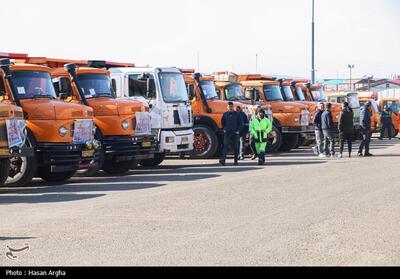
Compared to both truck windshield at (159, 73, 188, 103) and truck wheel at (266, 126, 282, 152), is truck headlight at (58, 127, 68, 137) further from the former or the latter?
truck wheel at (266, 126, 282, 152)

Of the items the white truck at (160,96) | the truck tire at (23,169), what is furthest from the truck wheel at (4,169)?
the white truck at (160,96)

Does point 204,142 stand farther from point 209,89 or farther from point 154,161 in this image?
point 154,161

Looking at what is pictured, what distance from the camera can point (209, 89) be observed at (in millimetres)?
28594

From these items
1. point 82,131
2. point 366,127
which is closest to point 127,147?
point 82,131

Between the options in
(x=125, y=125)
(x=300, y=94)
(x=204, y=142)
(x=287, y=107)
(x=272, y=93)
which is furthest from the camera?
(x=300, y=94)

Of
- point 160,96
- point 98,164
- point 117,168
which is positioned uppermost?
point 160,96

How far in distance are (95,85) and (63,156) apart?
138 inches

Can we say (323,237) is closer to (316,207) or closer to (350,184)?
(316,207)

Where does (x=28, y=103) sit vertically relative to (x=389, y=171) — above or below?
above

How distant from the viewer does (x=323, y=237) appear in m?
10.4

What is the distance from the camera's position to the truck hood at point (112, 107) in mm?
21188

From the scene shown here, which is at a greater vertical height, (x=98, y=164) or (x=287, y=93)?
(x=287, y=93)

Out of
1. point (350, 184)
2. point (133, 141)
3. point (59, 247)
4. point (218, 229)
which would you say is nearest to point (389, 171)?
point (350, 184)
